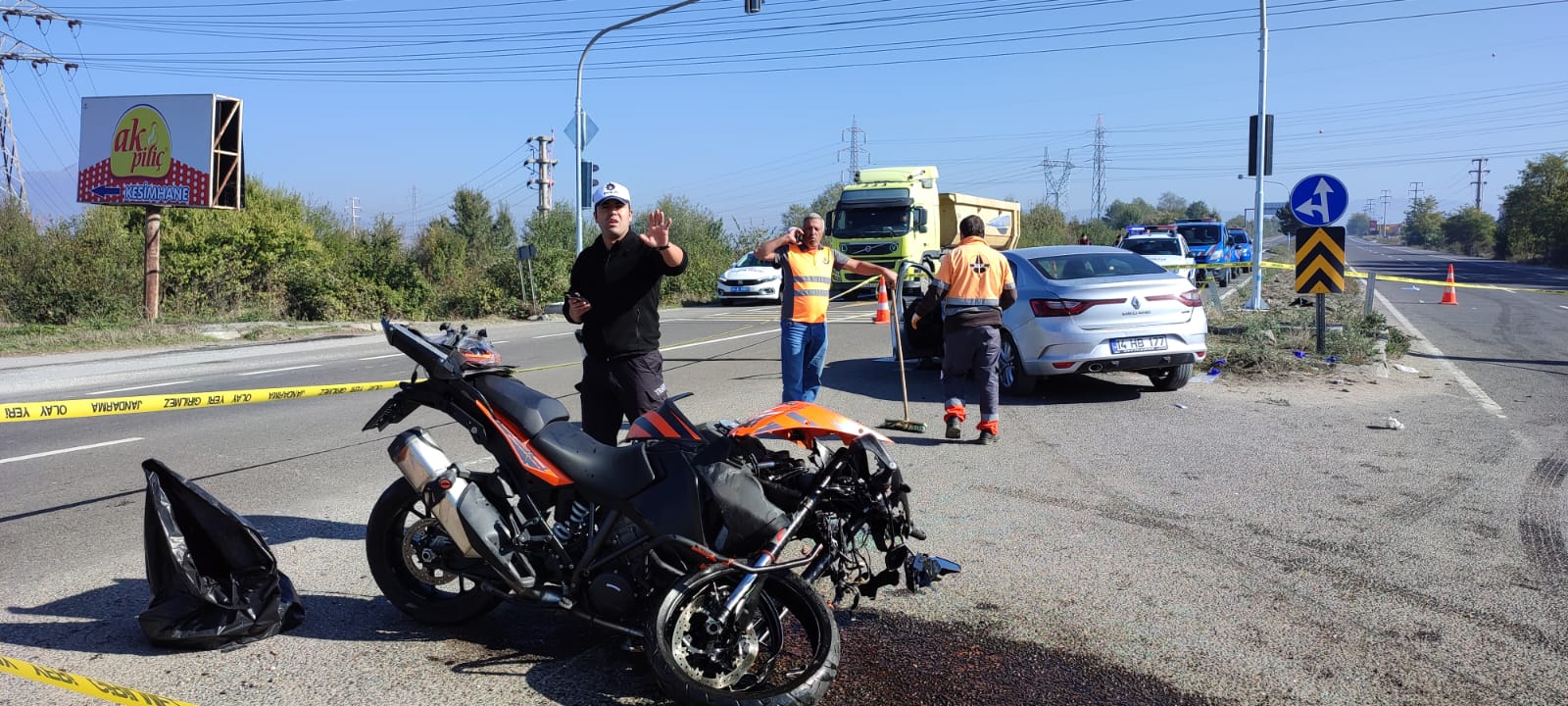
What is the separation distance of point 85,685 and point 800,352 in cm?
551

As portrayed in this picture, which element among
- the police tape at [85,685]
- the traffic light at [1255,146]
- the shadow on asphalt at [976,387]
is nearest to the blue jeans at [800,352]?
the shadow on asphalt at [976,387]

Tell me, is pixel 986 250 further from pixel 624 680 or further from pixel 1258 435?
pixel 624 680

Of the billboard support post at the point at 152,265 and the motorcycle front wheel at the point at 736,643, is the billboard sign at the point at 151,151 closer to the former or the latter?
the billboard support post at the point at 152,265

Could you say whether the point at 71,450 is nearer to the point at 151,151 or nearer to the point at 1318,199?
the point at 1318,199

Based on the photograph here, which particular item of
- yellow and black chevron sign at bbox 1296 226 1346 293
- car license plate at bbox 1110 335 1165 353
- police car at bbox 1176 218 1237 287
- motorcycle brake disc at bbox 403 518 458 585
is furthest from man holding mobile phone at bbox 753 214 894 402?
Result: police car at bbox 1176 218 1237 287

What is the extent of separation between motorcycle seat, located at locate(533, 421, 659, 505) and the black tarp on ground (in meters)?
1.38

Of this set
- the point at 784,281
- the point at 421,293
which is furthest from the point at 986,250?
the point at 421,293

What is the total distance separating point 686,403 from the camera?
10875 mm

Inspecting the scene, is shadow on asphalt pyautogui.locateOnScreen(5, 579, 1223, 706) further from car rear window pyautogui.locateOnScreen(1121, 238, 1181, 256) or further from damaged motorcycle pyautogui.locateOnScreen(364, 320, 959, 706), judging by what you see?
car rear window pyautogui.locateOnScreen(1121, 238, 1181, 256)

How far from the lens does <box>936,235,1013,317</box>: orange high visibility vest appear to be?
8453 millimetres

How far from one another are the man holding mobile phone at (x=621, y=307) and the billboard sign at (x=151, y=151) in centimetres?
2102

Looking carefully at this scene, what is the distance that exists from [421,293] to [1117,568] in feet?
87.7

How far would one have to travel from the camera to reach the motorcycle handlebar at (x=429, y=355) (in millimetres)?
4039

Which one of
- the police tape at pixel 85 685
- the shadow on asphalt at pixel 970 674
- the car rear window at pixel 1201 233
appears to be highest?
the car rear window at pixel 1201 233
